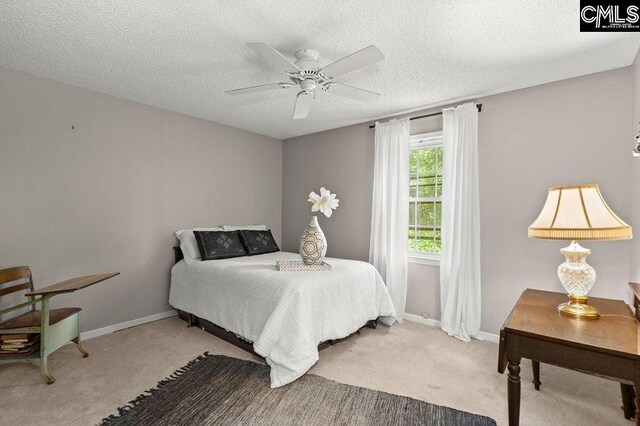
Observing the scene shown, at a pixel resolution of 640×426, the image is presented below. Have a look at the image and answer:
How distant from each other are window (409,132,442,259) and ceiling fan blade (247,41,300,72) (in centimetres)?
205

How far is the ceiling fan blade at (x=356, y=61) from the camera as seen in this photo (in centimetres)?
183

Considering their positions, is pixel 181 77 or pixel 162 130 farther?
pixel 162 130

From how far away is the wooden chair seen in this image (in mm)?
2186

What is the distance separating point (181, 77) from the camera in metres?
2.76

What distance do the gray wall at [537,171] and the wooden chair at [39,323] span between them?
3.31m

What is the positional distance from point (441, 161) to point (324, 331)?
234 cm

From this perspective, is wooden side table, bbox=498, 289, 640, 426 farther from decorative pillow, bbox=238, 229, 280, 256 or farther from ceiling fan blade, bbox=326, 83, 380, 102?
decorative pillow, bbox=238, 229, 280, 256

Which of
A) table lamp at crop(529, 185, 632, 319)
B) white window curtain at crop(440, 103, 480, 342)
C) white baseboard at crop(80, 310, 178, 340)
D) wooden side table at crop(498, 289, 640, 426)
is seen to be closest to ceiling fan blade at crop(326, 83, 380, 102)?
white window curtain at crop(440, 103, 480, 342)

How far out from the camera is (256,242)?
3.95m

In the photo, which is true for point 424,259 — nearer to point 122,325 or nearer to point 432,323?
point 432,323

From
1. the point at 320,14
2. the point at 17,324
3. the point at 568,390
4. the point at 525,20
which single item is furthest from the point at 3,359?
the point at 525,20

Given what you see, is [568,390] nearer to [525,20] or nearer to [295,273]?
[295,273]

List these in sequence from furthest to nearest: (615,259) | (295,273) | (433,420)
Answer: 1. (295,273)
2. (615,259)
3. (433,420)

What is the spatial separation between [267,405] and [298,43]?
8.06 ft
